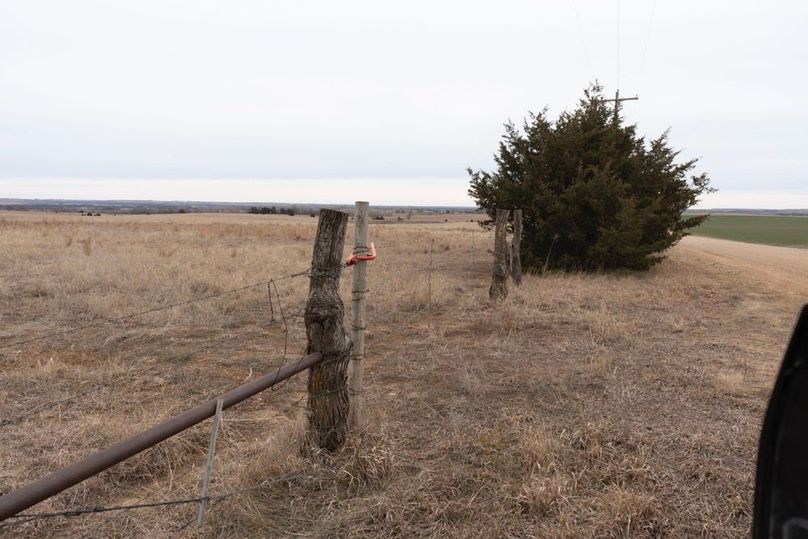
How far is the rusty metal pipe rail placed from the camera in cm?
211

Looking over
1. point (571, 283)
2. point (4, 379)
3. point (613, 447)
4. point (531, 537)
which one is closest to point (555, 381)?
point (613, 447)

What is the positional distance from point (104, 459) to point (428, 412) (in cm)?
304

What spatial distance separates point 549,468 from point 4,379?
5.56 m

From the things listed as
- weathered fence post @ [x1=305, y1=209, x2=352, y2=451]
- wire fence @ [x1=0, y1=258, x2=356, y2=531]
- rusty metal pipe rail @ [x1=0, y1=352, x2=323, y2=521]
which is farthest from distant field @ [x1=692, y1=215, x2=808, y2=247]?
rusty metal pipe rail @ [x1=0, y1=352, x2=323, y2=521]

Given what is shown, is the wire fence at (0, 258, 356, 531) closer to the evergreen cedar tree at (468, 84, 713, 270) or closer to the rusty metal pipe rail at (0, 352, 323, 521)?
the rusty metal pipe rail at (0, 352, 323, 521)

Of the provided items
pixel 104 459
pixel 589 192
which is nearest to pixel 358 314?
pixel 104 459

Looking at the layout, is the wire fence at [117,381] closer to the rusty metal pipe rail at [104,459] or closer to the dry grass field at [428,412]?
the dry grass field at [428,412]

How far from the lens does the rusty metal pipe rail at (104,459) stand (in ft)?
6.93

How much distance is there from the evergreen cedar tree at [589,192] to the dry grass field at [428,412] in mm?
3566

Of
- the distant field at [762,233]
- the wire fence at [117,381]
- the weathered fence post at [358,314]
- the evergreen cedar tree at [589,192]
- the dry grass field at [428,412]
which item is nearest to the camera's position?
the wire fence at [117,381]

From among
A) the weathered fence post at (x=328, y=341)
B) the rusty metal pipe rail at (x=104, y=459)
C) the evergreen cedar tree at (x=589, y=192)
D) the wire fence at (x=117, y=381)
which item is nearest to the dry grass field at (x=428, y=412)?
the wire fence at (x=117, y=381)

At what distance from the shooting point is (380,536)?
3100mm

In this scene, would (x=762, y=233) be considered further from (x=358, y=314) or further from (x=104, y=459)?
(x=104, y=459)

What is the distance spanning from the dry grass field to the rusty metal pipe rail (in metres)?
0.75
